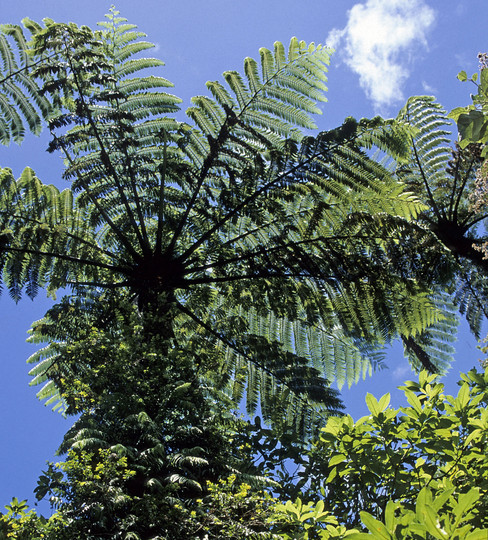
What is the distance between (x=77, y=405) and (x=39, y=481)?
57 centimetres

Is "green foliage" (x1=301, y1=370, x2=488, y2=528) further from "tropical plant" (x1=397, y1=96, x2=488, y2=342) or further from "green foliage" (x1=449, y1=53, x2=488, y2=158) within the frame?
"tropical plant" (x1=397, y1=96, x2=488, y2=342)

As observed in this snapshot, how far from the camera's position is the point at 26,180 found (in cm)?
449

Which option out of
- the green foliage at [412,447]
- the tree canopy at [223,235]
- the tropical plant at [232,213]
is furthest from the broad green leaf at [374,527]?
the tropical plant at [232,213]

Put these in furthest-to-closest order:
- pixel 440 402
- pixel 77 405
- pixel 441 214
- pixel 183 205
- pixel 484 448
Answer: pixel 441 214, pixel 183 205, pixel 77 405, pixel 440 402, pixel 484 448

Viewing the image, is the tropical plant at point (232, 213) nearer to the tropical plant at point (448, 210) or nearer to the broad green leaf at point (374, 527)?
the tropical plant at point (448, 210)

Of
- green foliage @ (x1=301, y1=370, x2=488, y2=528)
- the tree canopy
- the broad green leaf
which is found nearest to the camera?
the broad green leaf

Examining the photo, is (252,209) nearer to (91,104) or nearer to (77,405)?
(91,104)

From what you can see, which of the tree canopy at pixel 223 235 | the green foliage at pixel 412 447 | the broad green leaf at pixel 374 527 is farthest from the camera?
the tree canopy at pixel 223 235

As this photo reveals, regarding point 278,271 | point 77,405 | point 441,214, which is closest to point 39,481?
point 77,405

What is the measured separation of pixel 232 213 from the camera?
440 centimetres

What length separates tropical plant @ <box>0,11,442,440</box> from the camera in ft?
13.8

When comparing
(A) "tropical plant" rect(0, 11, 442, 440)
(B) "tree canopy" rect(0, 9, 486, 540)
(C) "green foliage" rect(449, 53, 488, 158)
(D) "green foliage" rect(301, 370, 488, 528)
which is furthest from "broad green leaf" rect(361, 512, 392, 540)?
(A) "tropical plant" rect(0, 11, 442, 440)

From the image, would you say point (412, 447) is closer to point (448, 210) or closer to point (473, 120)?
point (473, 120)

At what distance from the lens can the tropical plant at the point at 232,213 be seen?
4215mm
